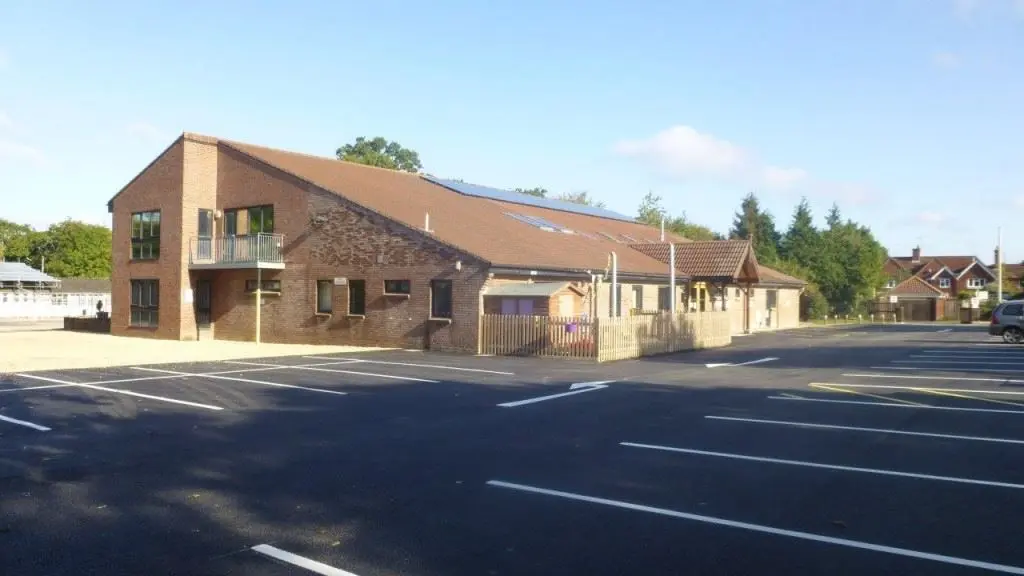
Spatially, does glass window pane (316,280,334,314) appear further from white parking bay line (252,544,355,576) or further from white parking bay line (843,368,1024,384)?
white parking bay line (252,544,355,576)

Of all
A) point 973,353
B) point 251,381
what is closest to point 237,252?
point 251,381

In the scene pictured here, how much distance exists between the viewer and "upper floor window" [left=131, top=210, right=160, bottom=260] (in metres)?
35.0

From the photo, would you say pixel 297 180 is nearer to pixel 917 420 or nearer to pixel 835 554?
pixel 917 420

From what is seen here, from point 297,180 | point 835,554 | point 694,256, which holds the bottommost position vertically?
point 835,554

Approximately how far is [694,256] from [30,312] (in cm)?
4843

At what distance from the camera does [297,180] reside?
30.9 meters

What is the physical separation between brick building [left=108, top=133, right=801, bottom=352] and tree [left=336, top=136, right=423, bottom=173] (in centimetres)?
3412

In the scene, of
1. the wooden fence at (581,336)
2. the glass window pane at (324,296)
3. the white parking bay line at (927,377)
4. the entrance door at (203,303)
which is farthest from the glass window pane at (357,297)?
the white parking bay line at (927,377)

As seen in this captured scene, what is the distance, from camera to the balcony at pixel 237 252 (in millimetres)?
31375

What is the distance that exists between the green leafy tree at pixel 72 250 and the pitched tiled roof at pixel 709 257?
70.8 metres

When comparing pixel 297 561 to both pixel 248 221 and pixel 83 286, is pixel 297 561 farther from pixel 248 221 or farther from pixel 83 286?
pixel 83 286

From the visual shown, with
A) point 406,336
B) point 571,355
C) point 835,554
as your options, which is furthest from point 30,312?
point 835,554

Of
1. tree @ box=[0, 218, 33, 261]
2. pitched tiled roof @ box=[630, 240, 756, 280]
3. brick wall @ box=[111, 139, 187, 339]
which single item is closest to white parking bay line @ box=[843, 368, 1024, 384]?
pitched tiled roof @ box=[630, 240, 756, 280]

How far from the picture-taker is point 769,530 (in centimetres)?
670
